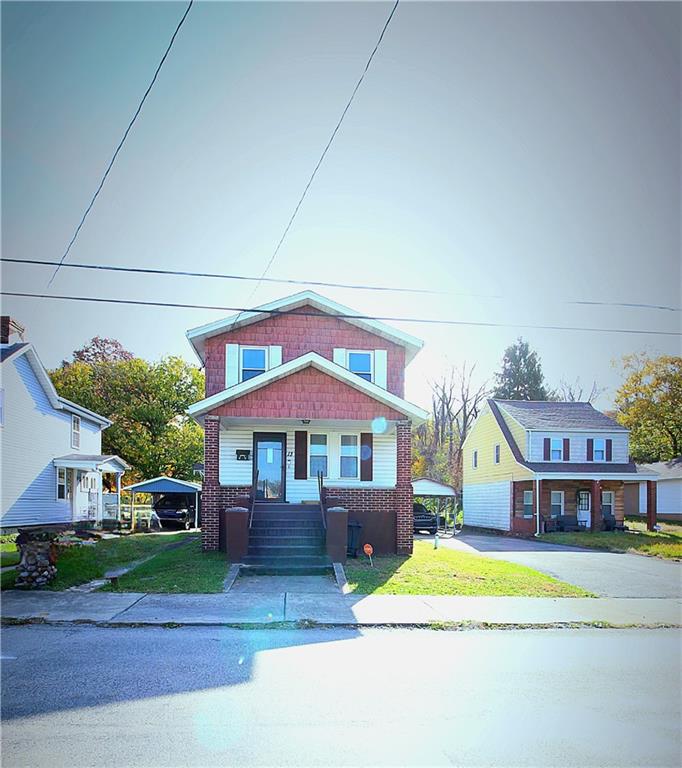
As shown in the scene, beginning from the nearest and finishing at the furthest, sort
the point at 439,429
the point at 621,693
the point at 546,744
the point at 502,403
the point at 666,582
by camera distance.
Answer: the point at 546,744 < the point at 621,693 < the point at 666,582 < the point at 502,403 < the point at 439,429

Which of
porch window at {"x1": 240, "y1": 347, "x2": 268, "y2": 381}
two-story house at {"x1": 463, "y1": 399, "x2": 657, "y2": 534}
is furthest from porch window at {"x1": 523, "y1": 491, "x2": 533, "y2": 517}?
porch window at {"x1": 240, "y1": 347, "x2": 268, "y2": 381}

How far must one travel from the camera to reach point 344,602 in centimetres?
1135

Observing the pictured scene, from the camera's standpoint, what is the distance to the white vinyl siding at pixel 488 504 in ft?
110

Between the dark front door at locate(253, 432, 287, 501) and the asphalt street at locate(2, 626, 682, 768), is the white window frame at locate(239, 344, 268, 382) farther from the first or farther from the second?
the asphalt street at locate(2, 626, 682, 768)

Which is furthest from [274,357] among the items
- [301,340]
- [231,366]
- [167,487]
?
[167,487]

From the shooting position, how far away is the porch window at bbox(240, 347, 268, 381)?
20.2m

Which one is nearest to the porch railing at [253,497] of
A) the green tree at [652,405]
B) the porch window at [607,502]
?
the porch window at [607,502]

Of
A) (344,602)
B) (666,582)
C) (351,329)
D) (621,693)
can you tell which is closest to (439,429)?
(351,329)

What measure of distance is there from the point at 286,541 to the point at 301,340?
6.85 m

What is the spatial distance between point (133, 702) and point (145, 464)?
3787 cm

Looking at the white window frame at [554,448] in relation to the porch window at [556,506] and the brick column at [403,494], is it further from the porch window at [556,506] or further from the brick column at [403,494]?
the brick column at [403,494]

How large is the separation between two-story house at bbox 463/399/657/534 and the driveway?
695cm

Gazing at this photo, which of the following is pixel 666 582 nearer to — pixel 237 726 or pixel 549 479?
pixel 237 726

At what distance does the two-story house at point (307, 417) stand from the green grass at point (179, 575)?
3.84 feet
